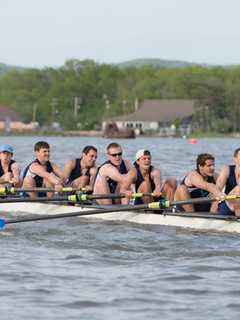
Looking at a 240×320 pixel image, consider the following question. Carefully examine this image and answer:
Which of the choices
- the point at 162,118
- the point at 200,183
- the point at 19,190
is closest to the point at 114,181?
the point at 19,190

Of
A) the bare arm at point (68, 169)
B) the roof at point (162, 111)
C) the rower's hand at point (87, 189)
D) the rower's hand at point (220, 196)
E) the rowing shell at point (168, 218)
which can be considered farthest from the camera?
the roof at point (162, 111)

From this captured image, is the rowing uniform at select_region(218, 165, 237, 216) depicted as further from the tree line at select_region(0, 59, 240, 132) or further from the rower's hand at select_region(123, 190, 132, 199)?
the tree line at select_region(0, 59, 240, 132)

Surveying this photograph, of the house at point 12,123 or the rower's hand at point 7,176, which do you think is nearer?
the rower's hand at point 7,176

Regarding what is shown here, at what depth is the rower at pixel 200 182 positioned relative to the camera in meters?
15.1

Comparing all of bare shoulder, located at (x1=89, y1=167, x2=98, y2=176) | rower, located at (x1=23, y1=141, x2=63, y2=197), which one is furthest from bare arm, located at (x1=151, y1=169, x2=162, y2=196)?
rower, located at (x1=23, y1=141, x2=63, y2=197)

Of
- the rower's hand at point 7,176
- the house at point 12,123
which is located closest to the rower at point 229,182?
the rower's hand at point 7,176

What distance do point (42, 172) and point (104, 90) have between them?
119861 millimetres

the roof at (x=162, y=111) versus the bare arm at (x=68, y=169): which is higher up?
the roof at (x=162, y=111)

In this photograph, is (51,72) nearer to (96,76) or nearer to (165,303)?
(96,76)

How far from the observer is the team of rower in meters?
14.8

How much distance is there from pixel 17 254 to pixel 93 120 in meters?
119

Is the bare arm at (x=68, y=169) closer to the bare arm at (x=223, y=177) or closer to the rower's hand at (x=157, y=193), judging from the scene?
the rower's hand at (x=157, y=193)

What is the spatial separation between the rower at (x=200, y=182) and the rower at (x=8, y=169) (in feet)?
13.2

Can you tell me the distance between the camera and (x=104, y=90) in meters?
137
